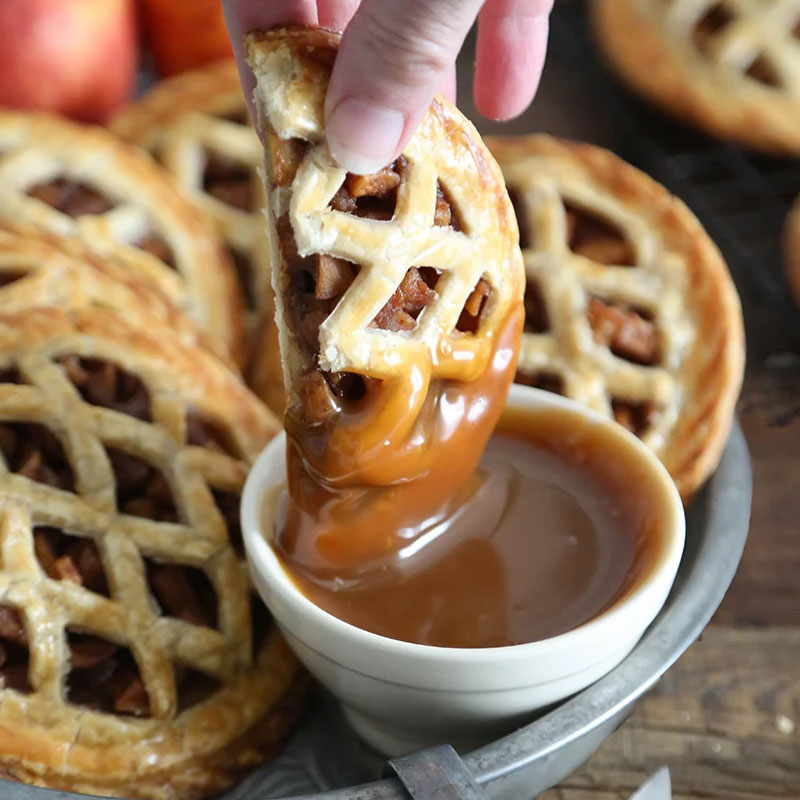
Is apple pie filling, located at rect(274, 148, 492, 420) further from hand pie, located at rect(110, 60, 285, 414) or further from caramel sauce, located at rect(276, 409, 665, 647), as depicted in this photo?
hand pie, located at rect(110, 60, 285, 414)

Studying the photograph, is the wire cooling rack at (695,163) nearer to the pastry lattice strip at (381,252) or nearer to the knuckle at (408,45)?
the pastry lattice strip at (381,252)

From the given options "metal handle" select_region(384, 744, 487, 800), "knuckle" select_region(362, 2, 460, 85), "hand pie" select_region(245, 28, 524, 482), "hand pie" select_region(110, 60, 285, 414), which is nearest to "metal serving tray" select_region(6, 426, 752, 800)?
"metal handle" select_region(384, 744, 487, 800)

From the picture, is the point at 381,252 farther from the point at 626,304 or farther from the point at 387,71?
the point at 626,304

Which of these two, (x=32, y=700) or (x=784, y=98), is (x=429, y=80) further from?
(x=784, y=98)

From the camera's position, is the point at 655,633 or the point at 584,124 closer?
the point at 655,633

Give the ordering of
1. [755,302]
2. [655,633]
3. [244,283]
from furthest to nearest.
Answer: [755,302] → [244,283] → [655,633]

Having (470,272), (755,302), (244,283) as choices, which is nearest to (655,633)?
(470,272)
